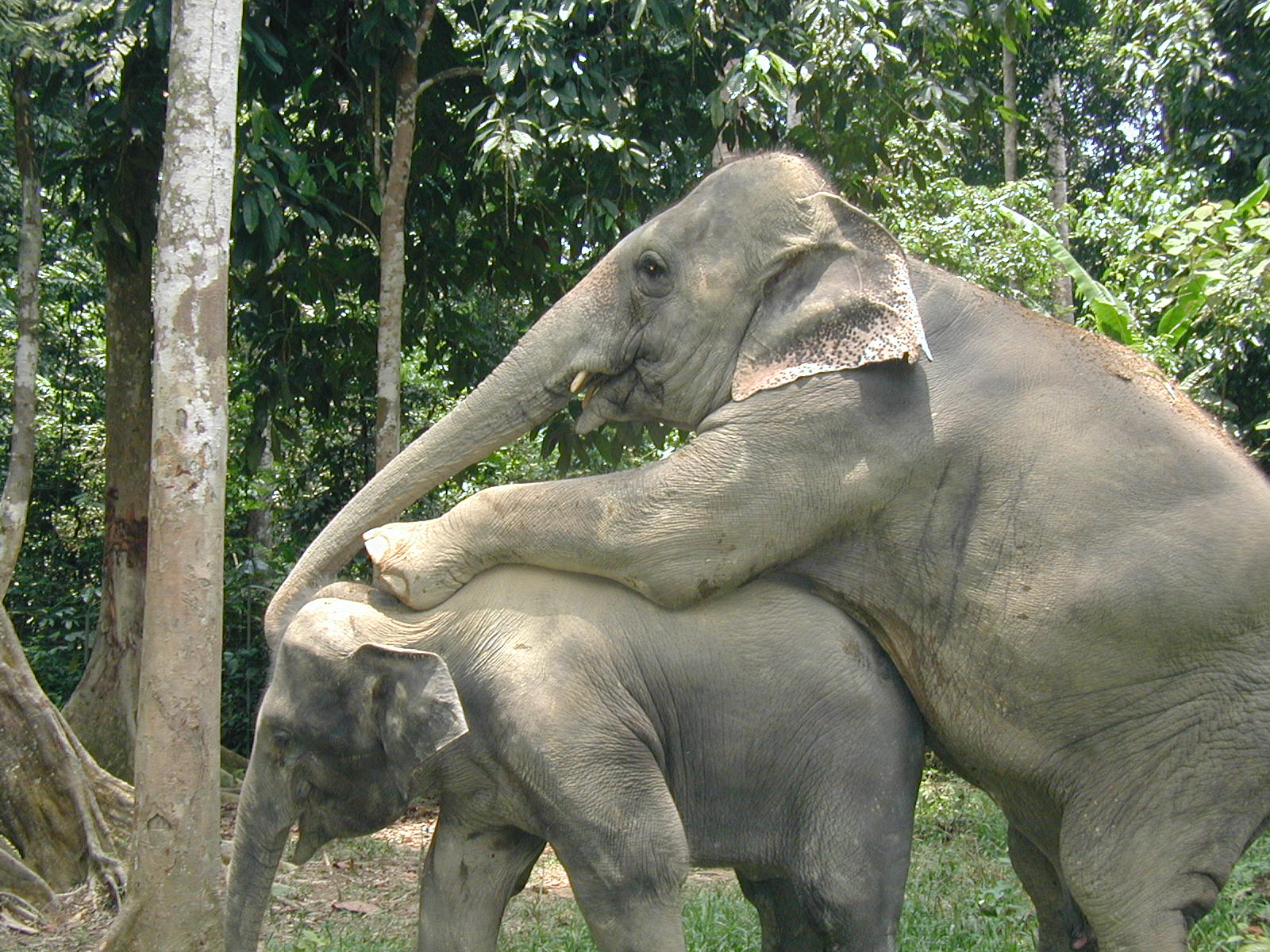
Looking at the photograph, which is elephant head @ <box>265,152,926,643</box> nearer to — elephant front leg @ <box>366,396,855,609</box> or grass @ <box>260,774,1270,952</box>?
elephant front leg @ <box>366,396,855,609</box>

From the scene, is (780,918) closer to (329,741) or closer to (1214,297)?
(329,741)

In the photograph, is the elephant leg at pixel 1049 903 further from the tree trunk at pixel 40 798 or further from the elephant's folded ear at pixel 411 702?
the tree trunk at pixel 40 798

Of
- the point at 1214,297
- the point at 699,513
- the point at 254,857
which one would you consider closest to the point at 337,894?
the point at 254,857

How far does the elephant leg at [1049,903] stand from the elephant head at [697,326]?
175 centimetres

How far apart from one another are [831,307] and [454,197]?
5.28m

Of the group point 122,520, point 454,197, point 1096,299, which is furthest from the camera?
point 454,197

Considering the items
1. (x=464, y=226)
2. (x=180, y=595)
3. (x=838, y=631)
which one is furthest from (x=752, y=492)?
(x=464, y=226)

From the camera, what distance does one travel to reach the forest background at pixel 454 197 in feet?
22.5

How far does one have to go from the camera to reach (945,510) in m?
3.69

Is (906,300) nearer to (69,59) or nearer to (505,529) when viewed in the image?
(505,529)

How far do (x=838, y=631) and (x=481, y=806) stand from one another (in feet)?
3.77

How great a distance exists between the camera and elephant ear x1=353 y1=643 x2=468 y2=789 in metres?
3.67

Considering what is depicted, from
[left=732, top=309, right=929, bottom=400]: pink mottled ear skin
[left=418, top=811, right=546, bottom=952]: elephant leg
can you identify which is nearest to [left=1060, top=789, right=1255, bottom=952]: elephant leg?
[left=732, top=309, right=929, bottom=400]: pink mottled ear skin

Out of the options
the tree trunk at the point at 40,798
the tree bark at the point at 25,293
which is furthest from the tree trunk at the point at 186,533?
the tree bark at the point at 25,293
